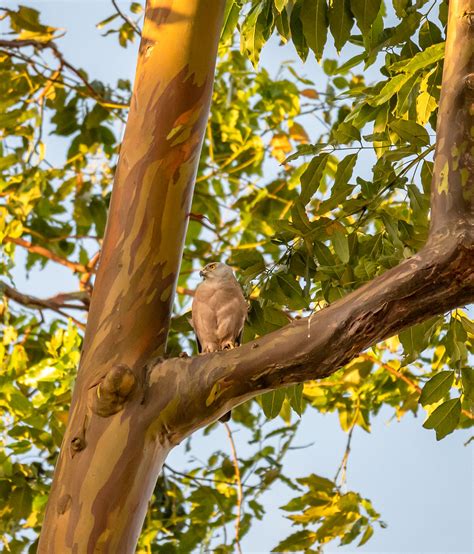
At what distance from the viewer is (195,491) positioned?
8.76 feet

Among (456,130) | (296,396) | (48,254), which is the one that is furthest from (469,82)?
(48,254)

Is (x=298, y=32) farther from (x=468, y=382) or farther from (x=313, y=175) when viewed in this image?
(x=468, y=382)

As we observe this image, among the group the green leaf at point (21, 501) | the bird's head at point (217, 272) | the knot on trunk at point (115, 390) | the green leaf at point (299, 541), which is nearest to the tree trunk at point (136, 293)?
the knot on trunk at point (115, 390)

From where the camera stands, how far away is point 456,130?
3.99 feet

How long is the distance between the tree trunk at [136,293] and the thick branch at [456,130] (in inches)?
16.2

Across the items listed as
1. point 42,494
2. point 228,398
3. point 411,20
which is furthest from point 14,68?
point 228,398

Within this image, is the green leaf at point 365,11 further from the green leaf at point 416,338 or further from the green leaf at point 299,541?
the green leaf at point 299,541

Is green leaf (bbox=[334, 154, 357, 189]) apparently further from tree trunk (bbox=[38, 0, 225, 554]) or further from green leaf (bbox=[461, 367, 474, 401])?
green leaf (bbox=[461, 367, 474, 401])

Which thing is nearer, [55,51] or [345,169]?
[345,169]

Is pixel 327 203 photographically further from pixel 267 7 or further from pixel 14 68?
pixel 14 68

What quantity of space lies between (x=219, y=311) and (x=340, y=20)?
0.54 m

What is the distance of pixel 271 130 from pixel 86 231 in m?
0.72

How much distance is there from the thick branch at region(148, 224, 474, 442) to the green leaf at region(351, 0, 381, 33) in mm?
527

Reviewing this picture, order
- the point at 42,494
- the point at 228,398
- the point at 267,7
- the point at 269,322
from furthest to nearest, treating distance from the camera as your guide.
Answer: the point at 42,494
the point at 267,7
the point at 269,322
the point at 228,398
